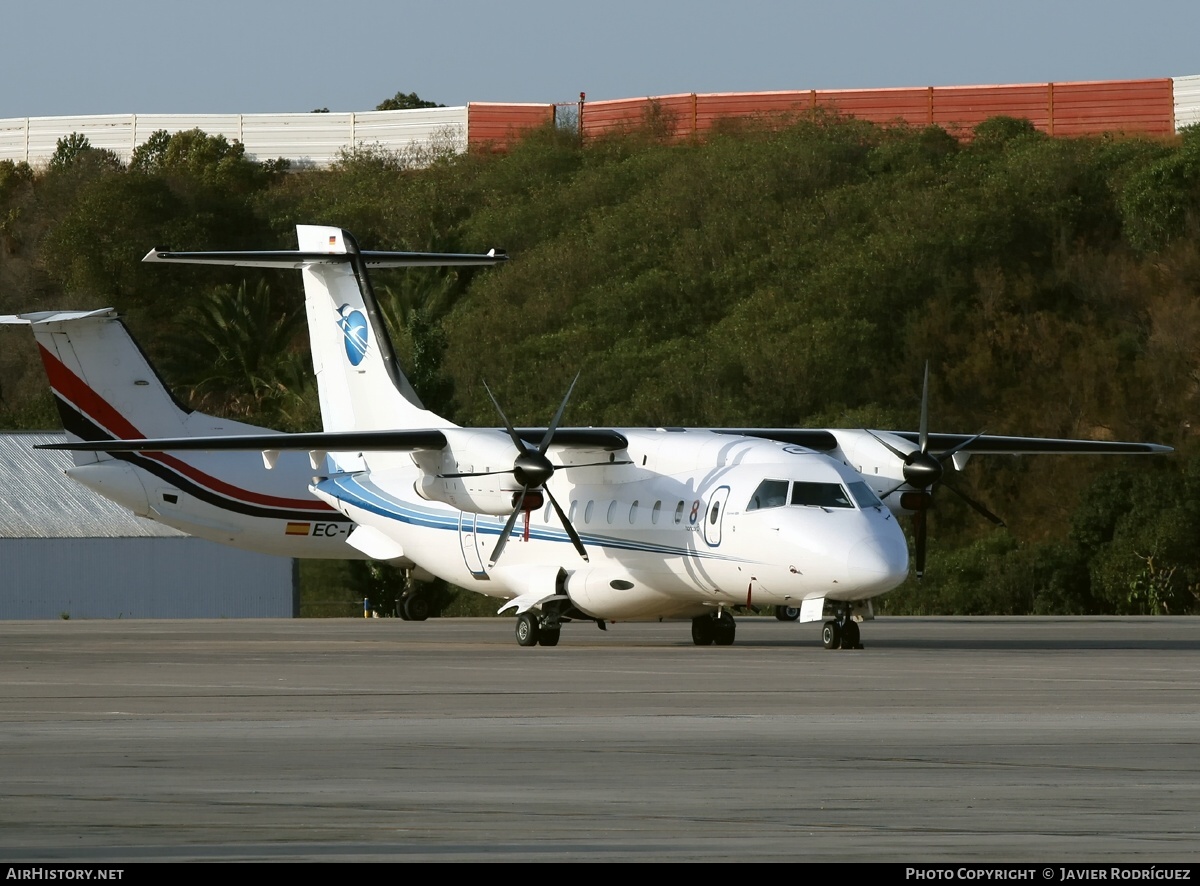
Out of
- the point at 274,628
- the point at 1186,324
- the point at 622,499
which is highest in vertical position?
the point at 1186,324

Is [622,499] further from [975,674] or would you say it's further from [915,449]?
[975,674]

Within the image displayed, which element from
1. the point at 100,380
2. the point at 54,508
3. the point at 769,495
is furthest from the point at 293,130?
the point at 769,495

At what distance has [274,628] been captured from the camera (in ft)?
115

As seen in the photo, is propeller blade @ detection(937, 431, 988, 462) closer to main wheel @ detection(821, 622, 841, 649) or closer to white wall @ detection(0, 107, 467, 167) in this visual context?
main wheel @ detection(821, 622, 841, 649)

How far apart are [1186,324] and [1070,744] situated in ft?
168

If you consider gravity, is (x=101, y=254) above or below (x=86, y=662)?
above

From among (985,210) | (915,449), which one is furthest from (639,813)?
(985,210)

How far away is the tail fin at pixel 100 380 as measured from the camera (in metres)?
38.3

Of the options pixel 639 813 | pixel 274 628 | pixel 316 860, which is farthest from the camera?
pixel 274 628

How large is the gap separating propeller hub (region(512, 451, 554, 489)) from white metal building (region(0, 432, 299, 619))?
74.9ft

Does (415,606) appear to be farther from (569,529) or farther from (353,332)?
(569,529)

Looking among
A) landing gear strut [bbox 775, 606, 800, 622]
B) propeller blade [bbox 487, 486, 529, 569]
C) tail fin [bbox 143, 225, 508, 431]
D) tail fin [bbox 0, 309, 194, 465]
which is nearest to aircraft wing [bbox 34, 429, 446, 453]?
propeller blade [bbox 487, 486, 529, 569]

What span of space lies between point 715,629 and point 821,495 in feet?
13.0

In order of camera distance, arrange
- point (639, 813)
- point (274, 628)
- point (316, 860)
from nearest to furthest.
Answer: point (316, 860), point (639, 813), point (274, 628)
